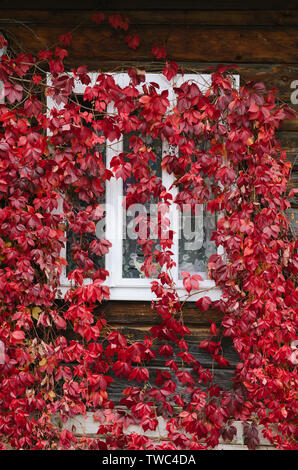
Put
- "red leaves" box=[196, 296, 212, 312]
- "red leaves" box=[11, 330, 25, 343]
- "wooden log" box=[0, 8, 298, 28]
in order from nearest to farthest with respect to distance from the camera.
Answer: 1. "red leaves" box=[11, 330, 25, 343]
2. "red leaves" box=[196, 296, 212, 312]
3. "wooden log" box=[0, 8, 298, 28]

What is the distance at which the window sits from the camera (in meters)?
2.99

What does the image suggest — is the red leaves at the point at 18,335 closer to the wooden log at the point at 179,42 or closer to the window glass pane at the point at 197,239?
the window glass pane at the point at 197,239

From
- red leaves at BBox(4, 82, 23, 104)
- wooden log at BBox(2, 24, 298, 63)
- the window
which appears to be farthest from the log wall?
red leaves at BBox(4, 82, 23, 104)

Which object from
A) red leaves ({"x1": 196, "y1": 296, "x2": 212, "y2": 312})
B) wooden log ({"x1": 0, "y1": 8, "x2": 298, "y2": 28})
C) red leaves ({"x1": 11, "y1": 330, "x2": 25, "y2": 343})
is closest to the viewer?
red leaves ({"x1": 11, "y1": 330, "x2": 25, "y2": 343})

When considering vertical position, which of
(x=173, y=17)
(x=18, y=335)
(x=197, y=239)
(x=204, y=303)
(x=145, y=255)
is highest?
(x=173, y=17)

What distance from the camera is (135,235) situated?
3.07 metres

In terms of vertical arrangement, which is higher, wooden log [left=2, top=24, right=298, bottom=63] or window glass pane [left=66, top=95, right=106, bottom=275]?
wooden log [left=2, top=24, right=298, bottom=63]

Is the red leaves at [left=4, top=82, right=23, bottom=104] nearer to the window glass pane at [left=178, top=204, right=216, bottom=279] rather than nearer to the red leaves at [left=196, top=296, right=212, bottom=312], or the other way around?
the window glass pane at [left=178, top=204, right=216, bottom=279]

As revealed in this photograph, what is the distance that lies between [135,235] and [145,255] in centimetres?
27

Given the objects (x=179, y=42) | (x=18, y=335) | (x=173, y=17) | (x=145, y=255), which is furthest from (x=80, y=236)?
(x=173, y=17)

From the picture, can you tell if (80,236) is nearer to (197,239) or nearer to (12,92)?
(197,239)

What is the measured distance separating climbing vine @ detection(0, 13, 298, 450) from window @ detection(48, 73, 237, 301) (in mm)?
100

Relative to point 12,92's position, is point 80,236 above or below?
below

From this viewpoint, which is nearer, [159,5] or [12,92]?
[12,92]
